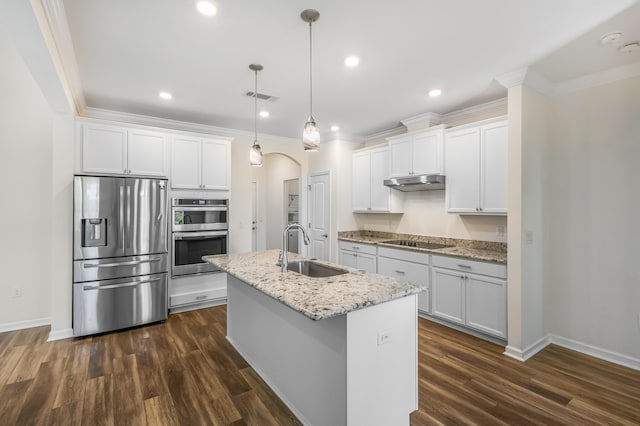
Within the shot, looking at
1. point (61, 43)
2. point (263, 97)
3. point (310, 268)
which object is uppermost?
point (263, 97)

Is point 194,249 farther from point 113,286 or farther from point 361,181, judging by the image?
point 361,181

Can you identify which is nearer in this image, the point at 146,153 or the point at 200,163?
the point at 146,153

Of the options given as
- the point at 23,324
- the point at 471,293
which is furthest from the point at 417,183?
the point at 23,324

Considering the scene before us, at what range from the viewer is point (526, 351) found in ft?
9.47

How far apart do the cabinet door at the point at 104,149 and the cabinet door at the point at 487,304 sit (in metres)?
4.31

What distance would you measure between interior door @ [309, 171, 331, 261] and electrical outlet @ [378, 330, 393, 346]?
3.36m

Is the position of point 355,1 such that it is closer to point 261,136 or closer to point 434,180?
point 434,180

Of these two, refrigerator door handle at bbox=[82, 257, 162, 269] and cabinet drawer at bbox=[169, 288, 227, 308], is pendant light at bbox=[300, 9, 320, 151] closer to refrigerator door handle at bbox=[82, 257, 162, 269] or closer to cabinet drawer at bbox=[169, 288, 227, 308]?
refrigerator door handle at bbox=[82, 257, 162, 269]

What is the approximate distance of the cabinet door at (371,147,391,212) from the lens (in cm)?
465

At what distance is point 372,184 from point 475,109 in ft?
5.77

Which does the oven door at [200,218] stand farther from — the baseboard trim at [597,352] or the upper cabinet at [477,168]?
the baseboard trim at [597,352]

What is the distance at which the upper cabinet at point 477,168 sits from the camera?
10.7 feet

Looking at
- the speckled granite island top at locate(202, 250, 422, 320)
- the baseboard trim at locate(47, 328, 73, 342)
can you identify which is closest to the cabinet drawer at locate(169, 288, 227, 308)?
the baseboard trim at locate(47, 328, 73, 342)

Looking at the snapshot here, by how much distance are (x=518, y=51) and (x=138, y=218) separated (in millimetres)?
4214
